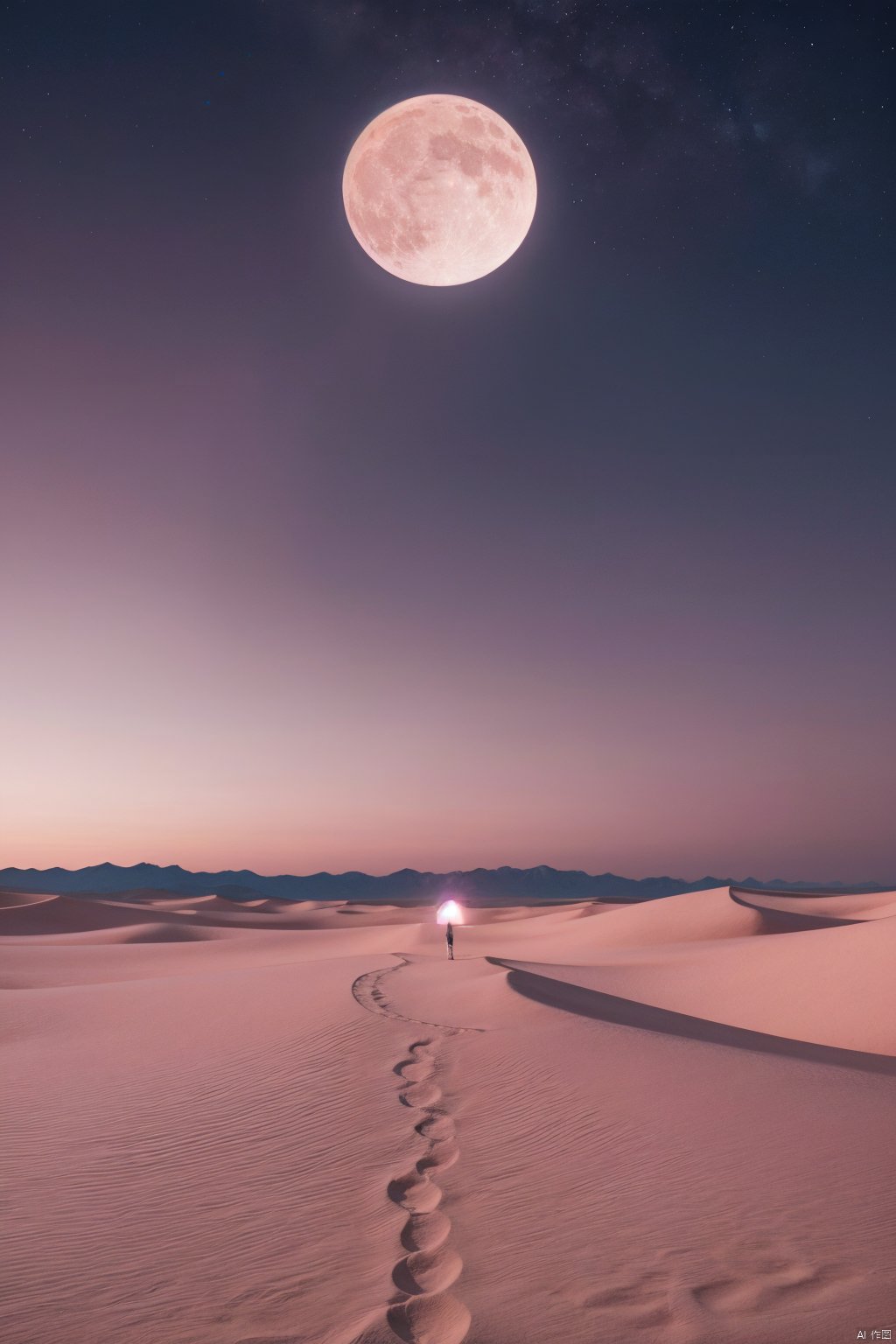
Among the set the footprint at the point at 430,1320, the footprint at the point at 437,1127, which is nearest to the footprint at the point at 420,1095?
the footprint at the point at 437,1127

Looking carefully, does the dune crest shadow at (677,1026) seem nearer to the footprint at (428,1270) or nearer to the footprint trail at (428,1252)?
the footprint trail at (428,1252)

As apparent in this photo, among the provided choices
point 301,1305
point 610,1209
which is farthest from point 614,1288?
point 301,1305

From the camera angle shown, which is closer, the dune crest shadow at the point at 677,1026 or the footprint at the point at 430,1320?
the footprint at the point at 430,1320

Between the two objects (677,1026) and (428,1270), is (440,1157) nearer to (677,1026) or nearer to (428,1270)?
(428,1270)

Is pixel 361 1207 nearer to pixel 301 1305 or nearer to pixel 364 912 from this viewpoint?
pixel 301 1305

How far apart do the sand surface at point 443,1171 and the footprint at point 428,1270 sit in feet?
0.05

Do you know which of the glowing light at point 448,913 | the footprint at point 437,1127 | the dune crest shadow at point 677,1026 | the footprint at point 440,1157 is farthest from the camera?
the glowing light at point 448,913

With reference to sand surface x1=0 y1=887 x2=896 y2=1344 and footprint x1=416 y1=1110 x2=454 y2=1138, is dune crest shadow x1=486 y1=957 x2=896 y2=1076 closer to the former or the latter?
sand surface x1=0 y1=887 x2=896 y2=1344

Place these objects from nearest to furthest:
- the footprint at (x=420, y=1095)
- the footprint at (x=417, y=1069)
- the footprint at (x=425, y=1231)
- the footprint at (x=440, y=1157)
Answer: the footprint at (x=425, y=1231)
the footprint at (x=440, y=1157)
the footprint at (x=420, y=1095)
the footprint at (x=417, y=1069)

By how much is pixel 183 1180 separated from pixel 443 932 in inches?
1040

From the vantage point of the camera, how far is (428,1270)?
12.7 feet

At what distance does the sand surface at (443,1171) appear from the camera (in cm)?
352


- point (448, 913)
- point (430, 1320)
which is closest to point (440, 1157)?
point (430, 1320)

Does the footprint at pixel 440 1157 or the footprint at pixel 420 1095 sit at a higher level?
the footprint at pixel 440 1157
